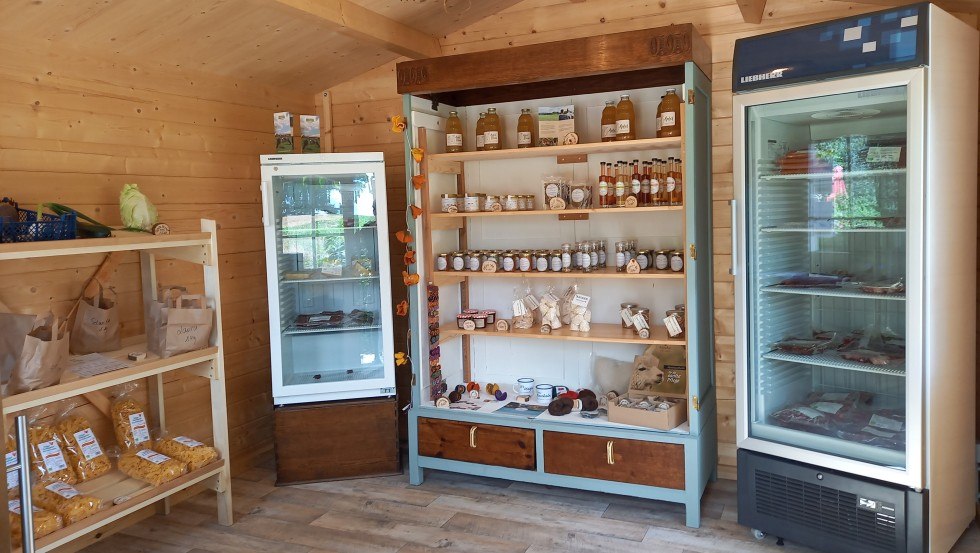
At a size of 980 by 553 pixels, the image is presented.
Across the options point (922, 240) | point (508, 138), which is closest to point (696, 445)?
point (922, 240)

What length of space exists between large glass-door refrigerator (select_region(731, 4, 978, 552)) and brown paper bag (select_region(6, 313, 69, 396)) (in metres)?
2.53

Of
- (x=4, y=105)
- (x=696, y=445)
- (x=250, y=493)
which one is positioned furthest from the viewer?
(x=250, y=493)

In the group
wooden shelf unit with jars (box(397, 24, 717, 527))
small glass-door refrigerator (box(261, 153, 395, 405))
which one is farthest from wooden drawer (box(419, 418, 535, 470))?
small glass-door refrigerator (box(261, 153, 395, 405))

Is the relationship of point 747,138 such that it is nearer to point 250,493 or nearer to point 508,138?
point 508,138

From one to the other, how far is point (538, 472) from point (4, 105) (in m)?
2.67

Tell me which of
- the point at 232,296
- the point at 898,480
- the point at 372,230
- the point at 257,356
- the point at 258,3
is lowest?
the point at 898,480

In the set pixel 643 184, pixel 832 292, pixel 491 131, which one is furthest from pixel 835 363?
pixel 491 131

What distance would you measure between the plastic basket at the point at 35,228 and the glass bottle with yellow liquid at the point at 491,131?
183 centimetres

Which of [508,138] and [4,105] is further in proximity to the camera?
[508,138]

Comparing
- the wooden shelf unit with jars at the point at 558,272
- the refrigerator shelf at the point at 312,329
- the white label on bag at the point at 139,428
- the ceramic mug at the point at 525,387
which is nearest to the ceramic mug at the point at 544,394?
the ceramic mug at the point at 525,387

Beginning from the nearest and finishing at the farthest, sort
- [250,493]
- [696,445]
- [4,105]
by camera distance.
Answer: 1. [4,105]
2. [696,445]
3. [250,493]

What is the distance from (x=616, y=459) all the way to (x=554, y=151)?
1.44m

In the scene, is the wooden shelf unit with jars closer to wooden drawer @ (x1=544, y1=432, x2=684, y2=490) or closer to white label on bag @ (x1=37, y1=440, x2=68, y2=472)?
wooden drawer @ (x1=544, y1=432, x2=684, y2=490)

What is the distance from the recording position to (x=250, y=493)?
Result: 12.4ft
